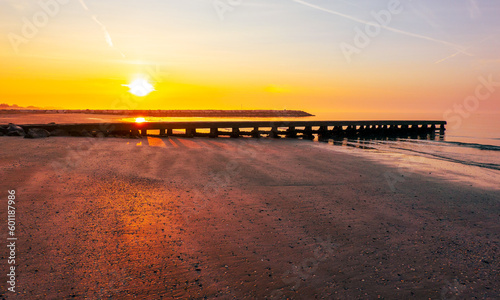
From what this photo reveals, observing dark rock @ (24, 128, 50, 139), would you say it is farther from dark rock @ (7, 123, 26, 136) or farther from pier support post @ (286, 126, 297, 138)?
pier support post @ (286, 126, 297, 138)

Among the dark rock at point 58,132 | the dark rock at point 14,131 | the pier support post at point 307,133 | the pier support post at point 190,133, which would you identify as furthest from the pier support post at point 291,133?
the dark rock at point 14,131

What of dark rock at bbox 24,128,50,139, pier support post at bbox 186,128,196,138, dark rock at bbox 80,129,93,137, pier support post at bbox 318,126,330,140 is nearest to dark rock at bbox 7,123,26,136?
dark rock at bbox 24,128,50,139

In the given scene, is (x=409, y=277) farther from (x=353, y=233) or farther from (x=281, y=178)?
(x=281, y=178)

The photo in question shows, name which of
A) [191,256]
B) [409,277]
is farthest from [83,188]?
[409,277]

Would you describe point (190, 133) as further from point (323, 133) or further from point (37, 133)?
point (323, 133)

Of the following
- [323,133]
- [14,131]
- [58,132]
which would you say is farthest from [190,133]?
[323,133]

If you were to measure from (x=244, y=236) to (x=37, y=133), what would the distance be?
17.8m

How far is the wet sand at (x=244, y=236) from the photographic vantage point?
164 inches

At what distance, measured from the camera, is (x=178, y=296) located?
153 inches

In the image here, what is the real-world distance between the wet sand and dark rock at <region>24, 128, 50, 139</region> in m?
8.33

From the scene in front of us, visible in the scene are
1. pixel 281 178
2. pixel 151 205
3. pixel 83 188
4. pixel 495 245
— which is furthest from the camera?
pixel 281 178

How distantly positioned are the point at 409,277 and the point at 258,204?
371 centimetres

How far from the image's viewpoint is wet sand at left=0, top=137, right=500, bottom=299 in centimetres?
416

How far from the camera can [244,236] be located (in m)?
5.60
